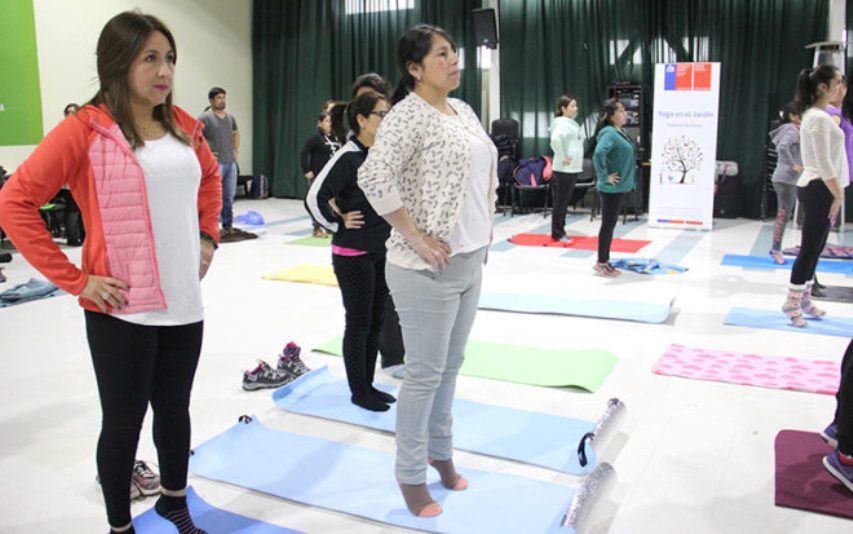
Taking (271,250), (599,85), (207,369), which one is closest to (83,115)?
(207,369)

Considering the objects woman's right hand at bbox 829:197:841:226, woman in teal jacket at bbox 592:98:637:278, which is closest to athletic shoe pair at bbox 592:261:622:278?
woman in teal jacket at bbox 592:98:637:278

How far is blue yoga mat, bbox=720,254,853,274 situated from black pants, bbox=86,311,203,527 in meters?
5.28

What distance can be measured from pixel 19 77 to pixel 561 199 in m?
5.97

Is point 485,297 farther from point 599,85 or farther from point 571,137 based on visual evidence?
point 599,85

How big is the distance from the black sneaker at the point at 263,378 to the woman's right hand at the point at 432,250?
1646mm

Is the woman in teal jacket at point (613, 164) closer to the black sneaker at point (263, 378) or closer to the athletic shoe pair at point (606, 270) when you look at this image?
the athletic shoe pair at point (606, 270)

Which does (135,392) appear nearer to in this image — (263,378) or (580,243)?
(263,378)

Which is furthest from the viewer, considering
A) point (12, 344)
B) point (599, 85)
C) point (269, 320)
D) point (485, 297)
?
point (599, 85)

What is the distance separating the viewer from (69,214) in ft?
24.0

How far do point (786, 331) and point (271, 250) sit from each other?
180 inches

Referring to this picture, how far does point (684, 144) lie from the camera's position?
838 cm

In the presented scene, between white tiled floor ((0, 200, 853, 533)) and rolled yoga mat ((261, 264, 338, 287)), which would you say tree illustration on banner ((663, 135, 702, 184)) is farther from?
rolled yoga mat ((261, 264, 338, 287))

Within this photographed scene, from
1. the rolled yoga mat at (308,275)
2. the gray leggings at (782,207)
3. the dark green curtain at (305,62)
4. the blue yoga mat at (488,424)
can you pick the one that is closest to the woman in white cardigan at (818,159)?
the blue yoga mat at (488,424)

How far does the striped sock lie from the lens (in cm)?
206
